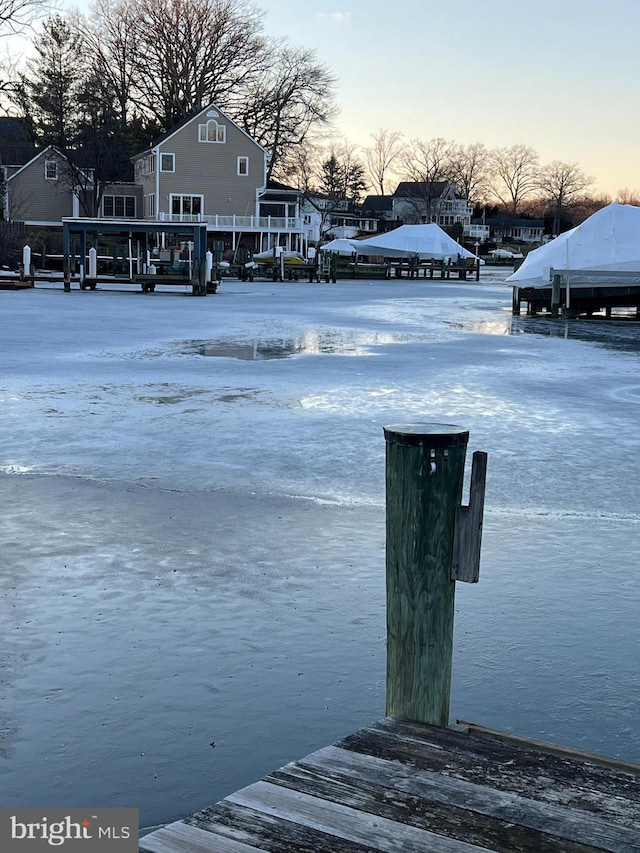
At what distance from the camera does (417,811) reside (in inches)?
112

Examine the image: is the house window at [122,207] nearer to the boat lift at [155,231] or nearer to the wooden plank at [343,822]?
the boat lift at [155,231]

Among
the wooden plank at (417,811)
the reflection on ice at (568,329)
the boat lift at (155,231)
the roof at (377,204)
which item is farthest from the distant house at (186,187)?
the roof at (377,204)

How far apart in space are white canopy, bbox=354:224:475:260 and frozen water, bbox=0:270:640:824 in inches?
2077

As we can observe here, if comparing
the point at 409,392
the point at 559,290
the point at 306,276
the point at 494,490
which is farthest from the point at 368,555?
the point at 306,276

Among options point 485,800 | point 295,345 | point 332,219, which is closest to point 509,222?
point 332,219

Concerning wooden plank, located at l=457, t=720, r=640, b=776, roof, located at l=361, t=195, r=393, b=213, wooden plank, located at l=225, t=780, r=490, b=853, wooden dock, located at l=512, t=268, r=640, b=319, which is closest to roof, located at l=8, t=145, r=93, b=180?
wooden dock, located at l=512, t=268, r=640, b=319

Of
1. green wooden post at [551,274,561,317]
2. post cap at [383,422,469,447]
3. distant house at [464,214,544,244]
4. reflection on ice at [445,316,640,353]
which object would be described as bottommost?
post cap at [383,422,469,447]

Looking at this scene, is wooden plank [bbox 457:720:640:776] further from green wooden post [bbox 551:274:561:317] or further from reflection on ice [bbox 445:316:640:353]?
green wooden post [bbox 551:274:561:317]

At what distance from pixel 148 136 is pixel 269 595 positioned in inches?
2919

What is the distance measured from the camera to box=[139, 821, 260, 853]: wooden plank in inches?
102

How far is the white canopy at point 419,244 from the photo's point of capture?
6612 centimetres

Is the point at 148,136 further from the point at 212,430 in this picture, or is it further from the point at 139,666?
the point at 139,666

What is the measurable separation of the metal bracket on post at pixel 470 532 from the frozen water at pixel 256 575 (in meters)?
0.75

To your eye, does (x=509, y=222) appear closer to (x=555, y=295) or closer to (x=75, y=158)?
(x=75, y=158)
